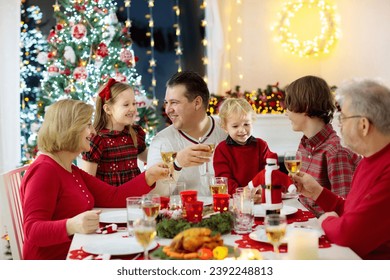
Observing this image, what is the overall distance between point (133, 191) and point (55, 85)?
9.39ft

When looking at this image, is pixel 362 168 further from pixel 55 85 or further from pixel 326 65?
pixel 326 65

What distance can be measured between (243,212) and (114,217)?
51 centimetres

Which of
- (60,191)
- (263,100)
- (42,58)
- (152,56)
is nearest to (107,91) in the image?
(60,191)

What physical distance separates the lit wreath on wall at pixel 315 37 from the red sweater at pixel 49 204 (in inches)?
166

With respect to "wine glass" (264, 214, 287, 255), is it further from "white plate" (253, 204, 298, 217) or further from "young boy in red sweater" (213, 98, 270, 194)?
"young boy in red sweater" (213, 98, 270, 194)

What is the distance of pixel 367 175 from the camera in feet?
5.51

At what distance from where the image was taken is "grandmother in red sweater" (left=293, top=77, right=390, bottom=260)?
5.11ft

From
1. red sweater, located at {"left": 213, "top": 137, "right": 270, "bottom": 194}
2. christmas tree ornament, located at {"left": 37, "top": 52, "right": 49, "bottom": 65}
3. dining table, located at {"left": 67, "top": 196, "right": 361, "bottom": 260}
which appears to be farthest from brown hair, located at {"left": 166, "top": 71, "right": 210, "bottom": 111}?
christmas tree ornament, located at {"left": 37, "top": 52, "right": 49, "bottom": 65}

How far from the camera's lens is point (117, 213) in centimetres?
209

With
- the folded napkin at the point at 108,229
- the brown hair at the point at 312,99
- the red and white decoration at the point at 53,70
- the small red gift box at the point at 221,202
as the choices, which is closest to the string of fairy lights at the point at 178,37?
the red and white decoration at the point at 53,70

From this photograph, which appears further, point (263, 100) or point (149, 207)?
point (263, 100)

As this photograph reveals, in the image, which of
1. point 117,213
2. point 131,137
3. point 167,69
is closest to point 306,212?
point 117,213

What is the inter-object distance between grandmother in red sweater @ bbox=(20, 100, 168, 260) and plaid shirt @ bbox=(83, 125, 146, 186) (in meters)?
0.77

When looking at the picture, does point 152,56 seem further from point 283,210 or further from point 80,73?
point 283,210
